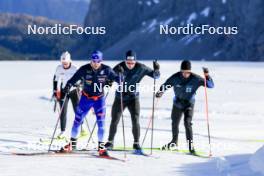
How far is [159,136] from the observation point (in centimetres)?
1378

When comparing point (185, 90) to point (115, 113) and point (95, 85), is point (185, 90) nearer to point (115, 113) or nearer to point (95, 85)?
point (115, 113)

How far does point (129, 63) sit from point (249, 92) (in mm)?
18269

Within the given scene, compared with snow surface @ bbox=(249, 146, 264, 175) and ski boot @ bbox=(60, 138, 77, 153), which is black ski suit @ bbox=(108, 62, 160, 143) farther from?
snow surface @ bbox=(249, 146, 264, 175)

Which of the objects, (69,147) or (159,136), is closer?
(69,147)

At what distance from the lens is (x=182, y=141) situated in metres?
12.8

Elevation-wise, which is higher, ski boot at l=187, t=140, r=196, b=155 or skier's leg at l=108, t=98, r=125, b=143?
skier's leg at l=108, t=98, r=125, b=143

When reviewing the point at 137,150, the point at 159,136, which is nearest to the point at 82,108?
the point at 137,150

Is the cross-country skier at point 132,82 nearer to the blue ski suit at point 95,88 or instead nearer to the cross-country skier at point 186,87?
the cross-country skier at point 186,87

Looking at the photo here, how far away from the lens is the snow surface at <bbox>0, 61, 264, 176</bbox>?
8727mm

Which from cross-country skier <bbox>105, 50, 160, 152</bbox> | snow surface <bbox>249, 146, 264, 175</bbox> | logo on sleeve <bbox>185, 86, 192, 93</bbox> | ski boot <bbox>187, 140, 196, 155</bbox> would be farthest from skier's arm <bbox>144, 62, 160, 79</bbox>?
snow surface <bbox>249, 146, 264, 175</bbox>

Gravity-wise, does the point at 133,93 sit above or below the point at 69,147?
above

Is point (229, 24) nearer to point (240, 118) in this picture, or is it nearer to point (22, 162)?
point (240, 118)

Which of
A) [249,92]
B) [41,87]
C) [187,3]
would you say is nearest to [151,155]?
[249,92]

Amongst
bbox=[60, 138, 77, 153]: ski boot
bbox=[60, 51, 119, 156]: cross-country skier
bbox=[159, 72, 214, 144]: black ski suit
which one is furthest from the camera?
bbox=[159, 72, 214, 144]: black ski suit
